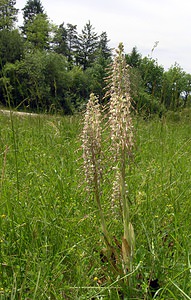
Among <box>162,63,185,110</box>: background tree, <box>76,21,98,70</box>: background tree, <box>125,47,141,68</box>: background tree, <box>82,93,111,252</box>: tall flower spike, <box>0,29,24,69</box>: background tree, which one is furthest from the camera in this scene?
<box>76,21,98,70</box>: background tree

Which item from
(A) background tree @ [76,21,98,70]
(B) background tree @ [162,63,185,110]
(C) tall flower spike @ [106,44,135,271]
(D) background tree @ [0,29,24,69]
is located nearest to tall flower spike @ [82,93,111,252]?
(C) tall flower spike @ [106,44,135,271]

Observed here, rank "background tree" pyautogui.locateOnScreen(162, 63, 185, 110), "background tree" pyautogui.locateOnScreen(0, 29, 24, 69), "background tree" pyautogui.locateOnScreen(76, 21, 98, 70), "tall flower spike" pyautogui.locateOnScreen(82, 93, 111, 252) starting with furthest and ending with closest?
"background tree" pyautogui.locateOnScreen(76, 21, 98, 70), "background tree" pyautogui.locateOnScreen(0, 29, 24, 69), "background tree" pyautogui.locateOnScreen(162, 63, 185, 110), "tall flower spike" pyautogui.locateOnScreen(82, 93, 111, 252)

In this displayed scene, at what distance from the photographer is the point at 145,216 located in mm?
2283

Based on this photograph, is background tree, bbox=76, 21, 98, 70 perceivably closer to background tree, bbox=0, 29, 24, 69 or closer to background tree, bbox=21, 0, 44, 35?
background tree, bbox=21, 0, 44, 35

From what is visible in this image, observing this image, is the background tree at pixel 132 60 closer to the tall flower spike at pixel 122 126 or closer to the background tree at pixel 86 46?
the tall flower spike at pixel 122 126

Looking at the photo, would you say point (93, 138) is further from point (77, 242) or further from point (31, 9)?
point (31, 9)

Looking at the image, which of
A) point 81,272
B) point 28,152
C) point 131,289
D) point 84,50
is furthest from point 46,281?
point 84,50

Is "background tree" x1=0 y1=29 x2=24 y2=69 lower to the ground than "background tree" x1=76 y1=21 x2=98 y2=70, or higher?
lower

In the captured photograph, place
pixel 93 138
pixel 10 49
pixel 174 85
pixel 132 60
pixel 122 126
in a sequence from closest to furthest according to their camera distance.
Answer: pixel 122 126 → pixel 93 138 → pixel 132 60 → pixel 174 85 → pixel 10 49

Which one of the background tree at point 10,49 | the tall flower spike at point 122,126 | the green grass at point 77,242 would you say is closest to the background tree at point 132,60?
the tall flower spike at point 122,126

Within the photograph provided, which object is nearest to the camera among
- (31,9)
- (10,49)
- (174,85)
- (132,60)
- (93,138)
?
(93,138)

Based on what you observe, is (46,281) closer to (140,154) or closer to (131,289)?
(131,289)

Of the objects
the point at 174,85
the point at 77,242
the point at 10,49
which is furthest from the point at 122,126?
the point at 10,49

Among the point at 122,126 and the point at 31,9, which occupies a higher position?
the point at 31,9
